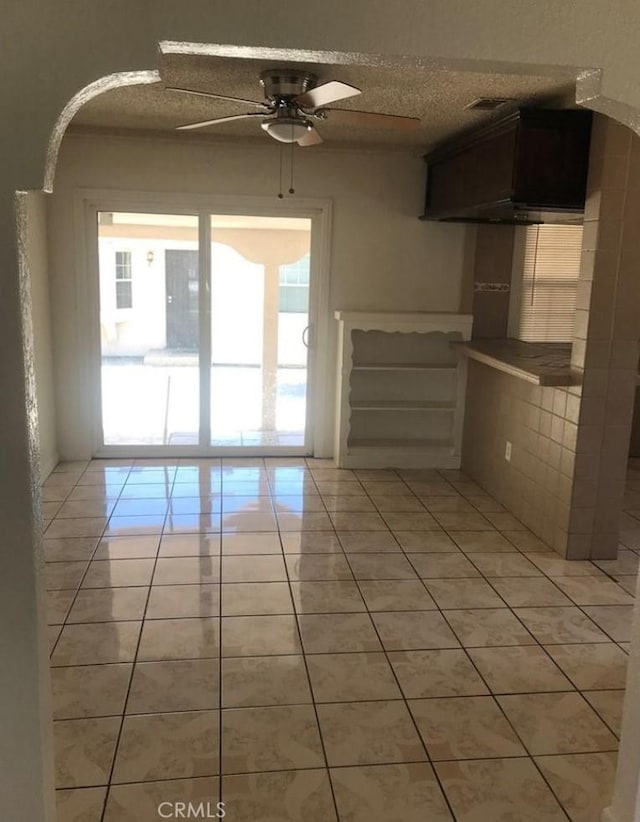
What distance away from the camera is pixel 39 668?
146cm

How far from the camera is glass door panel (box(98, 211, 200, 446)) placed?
16.8ft

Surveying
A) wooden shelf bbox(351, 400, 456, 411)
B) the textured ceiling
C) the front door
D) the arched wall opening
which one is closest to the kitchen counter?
wooden shelf bbox(351, 400, 456, 411)

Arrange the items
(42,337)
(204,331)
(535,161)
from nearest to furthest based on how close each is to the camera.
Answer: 1. (535,161)
2. (42,337)
3. (204,331)

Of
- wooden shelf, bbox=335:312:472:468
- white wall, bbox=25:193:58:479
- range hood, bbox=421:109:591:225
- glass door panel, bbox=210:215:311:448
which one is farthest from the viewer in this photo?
glass door panel, bbox=210:215:311:448

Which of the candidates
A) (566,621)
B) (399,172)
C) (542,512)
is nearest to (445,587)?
(566,621)

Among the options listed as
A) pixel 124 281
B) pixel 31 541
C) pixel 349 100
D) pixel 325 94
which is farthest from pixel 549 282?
pixel 31 541

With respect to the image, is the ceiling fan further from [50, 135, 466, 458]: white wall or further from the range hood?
[50, 135, 466, 458]: white wall

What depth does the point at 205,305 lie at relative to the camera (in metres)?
5.24

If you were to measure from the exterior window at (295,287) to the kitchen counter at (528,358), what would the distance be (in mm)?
1227

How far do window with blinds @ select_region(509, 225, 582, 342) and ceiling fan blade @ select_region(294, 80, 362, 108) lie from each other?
2422mm

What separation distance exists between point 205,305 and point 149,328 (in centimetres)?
48

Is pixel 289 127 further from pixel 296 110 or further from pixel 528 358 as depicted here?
pixel 528 358

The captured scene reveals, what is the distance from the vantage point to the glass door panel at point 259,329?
5.21 m

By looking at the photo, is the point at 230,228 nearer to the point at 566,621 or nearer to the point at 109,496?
the point at 109,496
